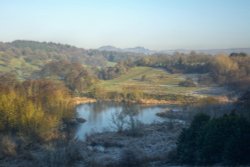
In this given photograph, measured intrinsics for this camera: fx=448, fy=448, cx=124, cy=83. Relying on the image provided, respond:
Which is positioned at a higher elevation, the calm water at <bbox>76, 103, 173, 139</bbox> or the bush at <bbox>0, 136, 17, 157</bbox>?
the bush at <bbox>0, 136, 17, 157</bbox>

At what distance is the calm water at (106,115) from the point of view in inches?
1568

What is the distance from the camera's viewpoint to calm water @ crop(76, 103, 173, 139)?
1568 inches

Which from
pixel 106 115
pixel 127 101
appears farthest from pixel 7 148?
pixel 127 101

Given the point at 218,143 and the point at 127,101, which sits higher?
the point at 218,143

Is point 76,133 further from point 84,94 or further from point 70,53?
point 70,53

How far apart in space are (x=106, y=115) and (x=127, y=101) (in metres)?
15.6

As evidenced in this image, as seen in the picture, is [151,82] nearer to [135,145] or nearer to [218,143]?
[135,145]

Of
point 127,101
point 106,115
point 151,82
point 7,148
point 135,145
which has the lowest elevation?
point 127,101

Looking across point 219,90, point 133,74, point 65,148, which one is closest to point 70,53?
point 133,74

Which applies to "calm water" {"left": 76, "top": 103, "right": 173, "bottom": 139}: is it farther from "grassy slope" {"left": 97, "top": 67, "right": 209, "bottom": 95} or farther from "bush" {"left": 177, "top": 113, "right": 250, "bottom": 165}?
"bush" {"left": 177, "top": 113, "right": 250, "bottom": 165}

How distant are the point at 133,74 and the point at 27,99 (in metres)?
55.4

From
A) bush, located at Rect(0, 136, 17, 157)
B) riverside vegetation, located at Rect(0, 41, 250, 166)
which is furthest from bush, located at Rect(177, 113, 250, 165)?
bush, located at Rect(0, 136, 17, 157)

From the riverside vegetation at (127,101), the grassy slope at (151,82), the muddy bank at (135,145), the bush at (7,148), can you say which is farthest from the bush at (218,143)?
the grassy slope at (151,82)

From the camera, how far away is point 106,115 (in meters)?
51.1
